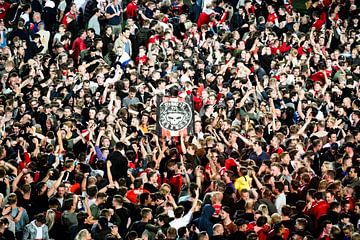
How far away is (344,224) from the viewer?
1477 cm

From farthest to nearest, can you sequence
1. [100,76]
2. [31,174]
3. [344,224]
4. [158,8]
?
1. [158,8]
2. [100,76]
3. [31,174]
4. [344,224]

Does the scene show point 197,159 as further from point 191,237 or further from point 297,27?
point 297,27

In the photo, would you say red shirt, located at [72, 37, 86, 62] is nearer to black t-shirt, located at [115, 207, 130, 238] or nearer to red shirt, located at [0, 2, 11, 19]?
red shirt, located at [0, 2, 11, 19]

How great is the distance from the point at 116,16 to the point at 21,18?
2344 millimetres

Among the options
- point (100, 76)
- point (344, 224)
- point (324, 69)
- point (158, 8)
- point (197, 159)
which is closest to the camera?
point (344, 224)

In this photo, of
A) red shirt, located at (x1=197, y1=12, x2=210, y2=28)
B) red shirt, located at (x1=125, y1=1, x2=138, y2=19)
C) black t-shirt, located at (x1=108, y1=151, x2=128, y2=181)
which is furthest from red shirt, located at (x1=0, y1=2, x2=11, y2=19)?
black t-shirt, located at (x1=108, y1=151, x2=128, y2=181)

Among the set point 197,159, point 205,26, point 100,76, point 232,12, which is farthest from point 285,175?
point 232,12

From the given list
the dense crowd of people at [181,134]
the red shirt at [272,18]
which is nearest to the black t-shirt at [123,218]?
the dense crowd of people at [181,134]

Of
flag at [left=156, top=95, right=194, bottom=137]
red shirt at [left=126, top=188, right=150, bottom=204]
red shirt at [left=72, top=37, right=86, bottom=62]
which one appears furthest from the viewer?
red shirt at [left=72, top=37, right=86, bottom=62]

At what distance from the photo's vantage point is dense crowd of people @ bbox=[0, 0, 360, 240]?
49.4 feet

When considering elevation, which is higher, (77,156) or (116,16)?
(116,16)

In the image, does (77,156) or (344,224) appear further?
(77,156)

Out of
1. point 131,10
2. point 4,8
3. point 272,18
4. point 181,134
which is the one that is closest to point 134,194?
point 181,134

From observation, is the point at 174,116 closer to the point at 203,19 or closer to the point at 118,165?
the point at 118,165
